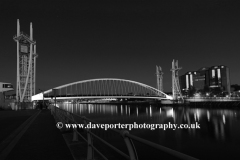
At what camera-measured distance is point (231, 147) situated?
17297 millimetres

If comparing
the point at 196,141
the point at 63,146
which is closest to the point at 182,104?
the point at 196,141

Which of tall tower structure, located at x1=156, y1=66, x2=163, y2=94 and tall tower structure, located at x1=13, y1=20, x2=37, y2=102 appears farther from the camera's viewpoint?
tall tower structure, located at x1=156, y1=66, x2=163, y2=94

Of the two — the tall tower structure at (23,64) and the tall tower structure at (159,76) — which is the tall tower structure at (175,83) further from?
the tall tower structure at (23,64)

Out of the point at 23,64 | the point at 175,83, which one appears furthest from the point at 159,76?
the point at 23,64

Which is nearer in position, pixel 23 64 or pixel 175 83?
pixel 23 64

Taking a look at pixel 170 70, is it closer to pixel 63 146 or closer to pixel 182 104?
pixel 182 104

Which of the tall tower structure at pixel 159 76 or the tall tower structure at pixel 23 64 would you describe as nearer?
the tall tower structure at pixel 23 64

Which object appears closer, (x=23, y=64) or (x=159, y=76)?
(x=23, y=64)

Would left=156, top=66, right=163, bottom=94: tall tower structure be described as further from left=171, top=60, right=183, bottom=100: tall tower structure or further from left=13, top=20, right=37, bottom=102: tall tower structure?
left=13, top=20, right=37, bottom=102: tall tower structure

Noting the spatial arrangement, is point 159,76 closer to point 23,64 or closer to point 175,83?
point 175,83

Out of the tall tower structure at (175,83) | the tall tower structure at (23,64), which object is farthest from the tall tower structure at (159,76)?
the tall tower structure at (23,64)

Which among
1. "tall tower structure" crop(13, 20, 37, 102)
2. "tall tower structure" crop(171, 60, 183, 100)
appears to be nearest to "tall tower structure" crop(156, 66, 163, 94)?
"tall tower structure" crop(171, 60, 183, 100)

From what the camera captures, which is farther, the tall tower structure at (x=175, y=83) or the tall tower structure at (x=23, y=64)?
the tall tower structure at (x=175, y=83)

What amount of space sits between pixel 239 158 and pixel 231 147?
3.89m
